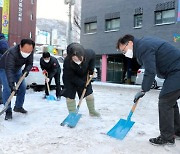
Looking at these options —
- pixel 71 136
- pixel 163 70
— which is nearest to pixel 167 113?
pixel 163 70

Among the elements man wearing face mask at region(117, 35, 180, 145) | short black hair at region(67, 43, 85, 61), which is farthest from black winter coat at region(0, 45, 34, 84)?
man wearing face mask at region(117, 35, 180, 145)

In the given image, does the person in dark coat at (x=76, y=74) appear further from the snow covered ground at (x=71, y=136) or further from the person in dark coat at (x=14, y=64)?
the person in dark coat at (x=14, y=64)

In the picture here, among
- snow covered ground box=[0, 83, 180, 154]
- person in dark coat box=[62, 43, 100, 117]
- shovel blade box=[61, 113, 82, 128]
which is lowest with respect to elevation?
snow covered ground box=[0, 83, 180, 154]

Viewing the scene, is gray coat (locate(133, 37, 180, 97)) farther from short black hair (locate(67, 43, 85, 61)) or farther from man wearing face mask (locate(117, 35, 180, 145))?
short black hair (locate(67, 43, 85, 61))

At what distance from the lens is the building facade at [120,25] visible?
20.0 m

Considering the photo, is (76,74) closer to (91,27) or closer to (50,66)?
(50,66)

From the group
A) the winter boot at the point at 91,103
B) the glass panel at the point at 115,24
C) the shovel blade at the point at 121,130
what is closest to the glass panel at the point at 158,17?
the glass panel at the point at 115,24

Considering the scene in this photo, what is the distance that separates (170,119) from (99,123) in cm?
155

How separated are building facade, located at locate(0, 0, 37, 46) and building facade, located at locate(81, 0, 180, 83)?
15.9 metres

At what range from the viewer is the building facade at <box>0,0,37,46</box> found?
38.7 m

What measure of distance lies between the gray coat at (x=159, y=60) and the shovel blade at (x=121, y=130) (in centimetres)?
77

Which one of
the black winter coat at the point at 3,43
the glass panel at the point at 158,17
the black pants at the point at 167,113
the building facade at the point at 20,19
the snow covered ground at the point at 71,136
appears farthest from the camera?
the building facade at the point at 20,19

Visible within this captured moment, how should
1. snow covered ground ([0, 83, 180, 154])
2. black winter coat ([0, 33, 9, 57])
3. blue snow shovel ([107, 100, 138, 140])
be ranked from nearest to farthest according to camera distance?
snow covered ground ([0, 83, 180, 154])
blue snow shovel ([107, 100, 138, 140])
black winter coat ([0, 33, 9, 57])

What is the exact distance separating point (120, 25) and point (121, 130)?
62.2 feet
